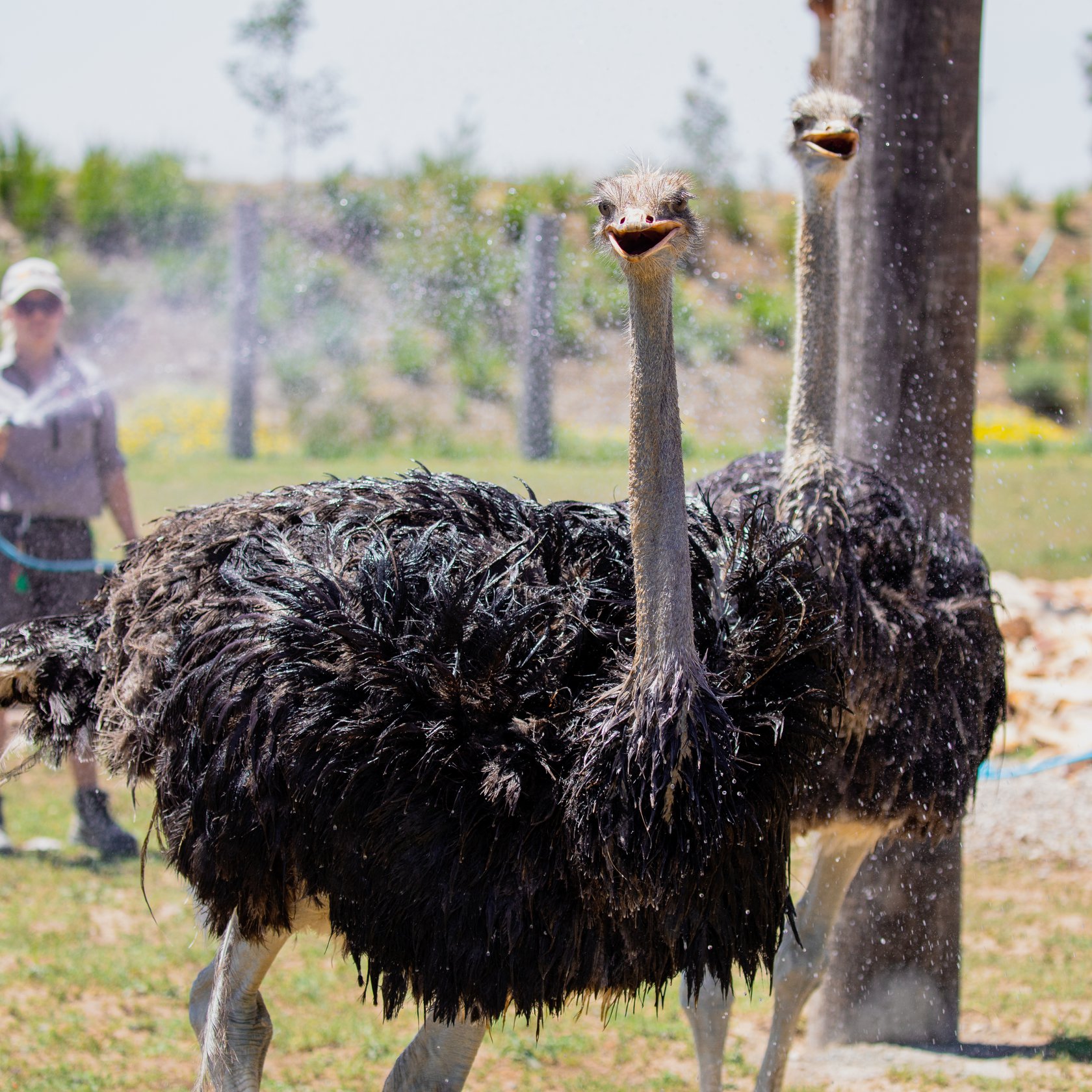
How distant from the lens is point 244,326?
13.3 m

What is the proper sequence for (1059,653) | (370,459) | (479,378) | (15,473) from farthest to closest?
(479,378) → (370,459) → (1059,653) → (15,473)

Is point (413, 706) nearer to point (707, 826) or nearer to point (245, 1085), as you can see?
point (707, 826)

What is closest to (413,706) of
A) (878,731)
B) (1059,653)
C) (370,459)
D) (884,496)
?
(878,731)

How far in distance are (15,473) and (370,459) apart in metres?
6.80

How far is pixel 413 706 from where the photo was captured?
2.57 meters

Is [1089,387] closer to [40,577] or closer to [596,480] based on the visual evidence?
[596,480]

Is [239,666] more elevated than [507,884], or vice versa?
[239,666]

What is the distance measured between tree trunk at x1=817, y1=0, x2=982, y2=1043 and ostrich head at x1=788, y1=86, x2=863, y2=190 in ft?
1.14

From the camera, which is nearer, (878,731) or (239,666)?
(239,666)

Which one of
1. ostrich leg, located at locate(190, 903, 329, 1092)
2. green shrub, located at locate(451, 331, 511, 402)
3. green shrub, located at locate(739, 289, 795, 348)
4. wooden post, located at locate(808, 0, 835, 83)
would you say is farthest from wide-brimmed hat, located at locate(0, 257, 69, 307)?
green shrub, located at locate(739, 289, 795, 348)

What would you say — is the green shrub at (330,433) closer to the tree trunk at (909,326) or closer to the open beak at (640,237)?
the tree trunk at (909,326)

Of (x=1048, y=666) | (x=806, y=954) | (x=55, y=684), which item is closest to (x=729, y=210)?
(x=1048, y=666)

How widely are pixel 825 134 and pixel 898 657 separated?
125cm

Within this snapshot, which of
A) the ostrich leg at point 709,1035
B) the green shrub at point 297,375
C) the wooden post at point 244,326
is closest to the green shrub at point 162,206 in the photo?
the green shrub at point 297,375
